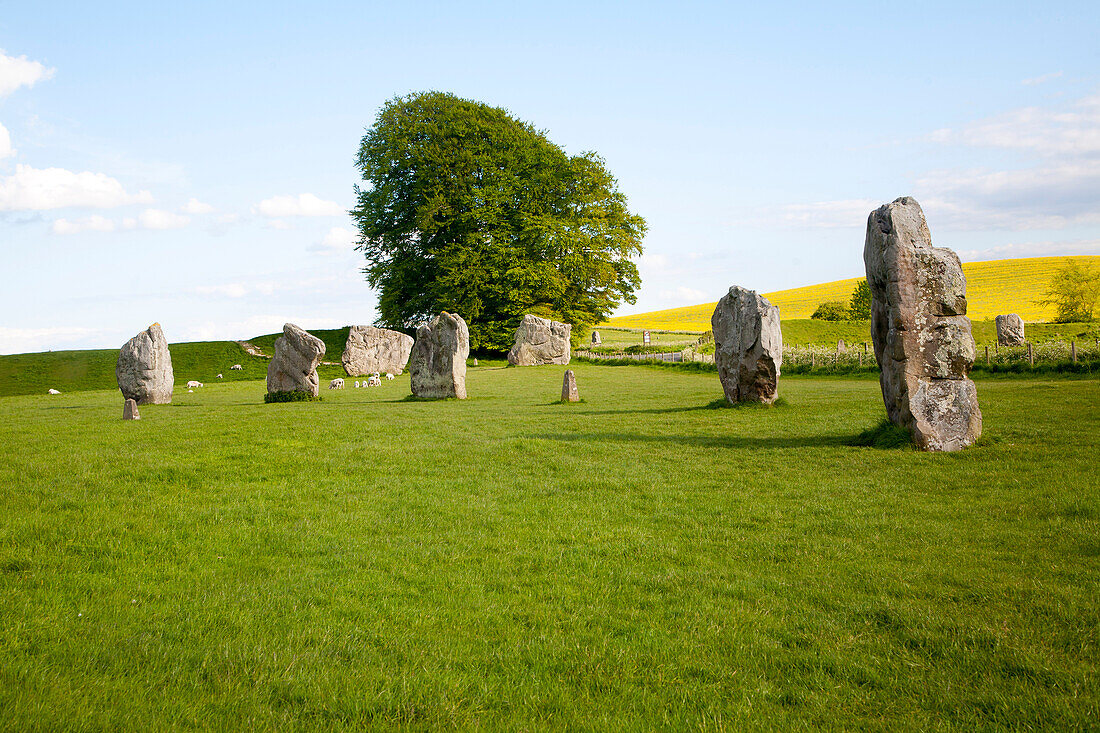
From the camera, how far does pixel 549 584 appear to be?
709 centimetres

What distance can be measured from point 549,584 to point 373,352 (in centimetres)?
3532

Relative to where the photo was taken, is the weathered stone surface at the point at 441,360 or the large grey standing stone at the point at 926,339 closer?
the large grey standing stone at the point at 926,339

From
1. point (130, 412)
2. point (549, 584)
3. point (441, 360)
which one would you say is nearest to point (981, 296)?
point (441, 360)

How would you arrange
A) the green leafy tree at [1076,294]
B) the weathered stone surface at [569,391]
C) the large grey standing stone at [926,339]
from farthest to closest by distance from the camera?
the green leafy tree at [1076,294], the weathered stone surface at [569,391], the large grey standing stone at [926,339]

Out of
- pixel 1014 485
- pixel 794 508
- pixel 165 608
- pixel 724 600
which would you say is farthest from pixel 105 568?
pixel 1014 485

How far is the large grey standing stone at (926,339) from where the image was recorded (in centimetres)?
1298

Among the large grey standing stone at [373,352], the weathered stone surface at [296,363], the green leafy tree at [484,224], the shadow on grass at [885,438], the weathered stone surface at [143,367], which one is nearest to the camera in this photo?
the shadow on grass at [885,438]

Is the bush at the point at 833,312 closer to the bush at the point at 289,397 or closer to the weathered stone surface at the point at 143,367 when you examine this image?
the bush at the point at 289,397

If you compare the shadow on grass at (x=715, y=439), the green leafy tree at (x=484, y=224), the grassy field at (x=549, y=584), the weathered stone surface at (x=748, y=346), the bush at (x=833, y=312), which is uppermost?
the green leafy tree at (x=484, y=224)

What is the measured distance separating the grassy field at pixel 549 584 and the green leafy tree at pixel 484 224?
3528 cm

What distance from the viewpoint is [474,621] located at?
20.3ft

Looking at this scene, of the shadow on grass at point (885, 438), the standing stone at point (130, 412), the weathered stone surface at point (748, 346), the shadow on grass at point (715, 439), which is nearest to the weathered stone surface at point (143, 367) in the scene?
the standing stone at point (130, 412)

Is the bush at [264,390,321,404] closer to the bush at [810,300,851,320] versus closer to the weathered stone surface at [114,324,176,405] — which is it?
the weathered stone surface at [114,324,176,405]

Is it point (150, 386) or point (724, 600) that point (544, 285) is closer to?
point (150, 386)
